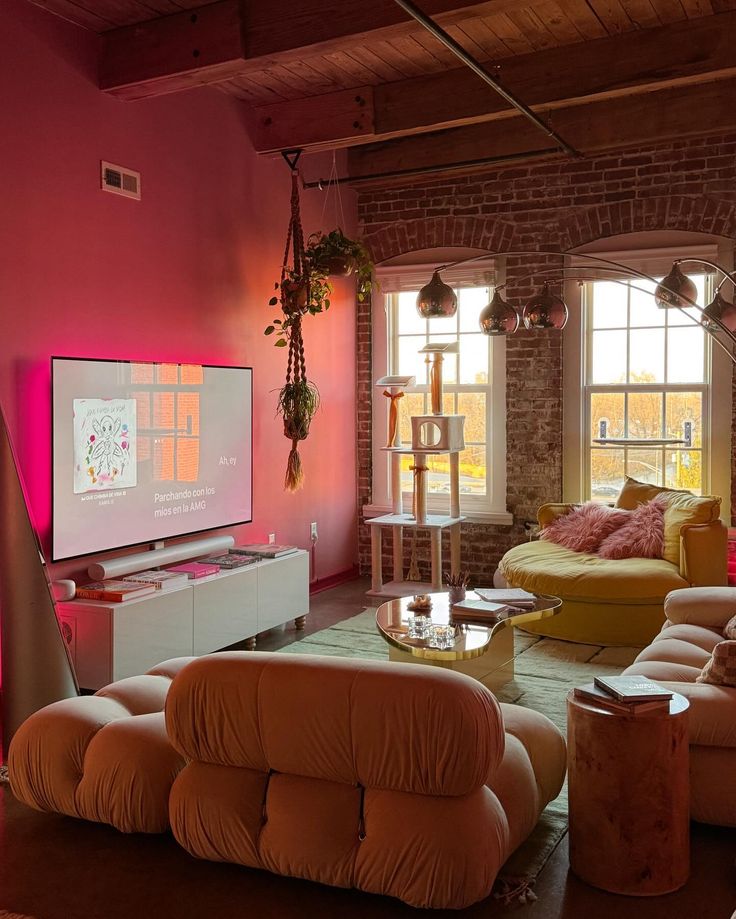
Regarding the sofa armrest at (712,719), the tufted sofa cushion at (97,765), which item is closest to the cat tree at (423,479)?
the sofa armrest at (712,719)

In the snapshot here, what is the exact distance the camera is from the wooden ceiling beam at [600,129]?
20.0 feet

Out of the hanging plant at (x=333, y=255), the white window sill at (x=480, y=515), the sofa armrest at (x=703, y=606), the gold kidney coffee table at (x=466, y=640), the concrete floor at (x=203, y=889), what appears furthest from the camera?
the white window sill at (x=480, y=515)

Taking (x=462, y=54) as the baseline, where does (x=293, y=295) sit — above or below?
below

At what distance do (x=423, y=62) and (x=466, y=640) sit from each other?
11.9ft

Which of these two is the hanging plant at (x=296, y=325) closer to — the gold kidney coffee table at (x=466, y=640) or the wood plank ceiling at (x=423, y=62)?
the wood plank ceiling at (x=423, y=62)

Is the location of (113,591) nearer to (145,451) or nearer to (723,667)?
(145,451)

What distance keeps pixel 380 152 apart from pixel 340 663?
565 centimetres

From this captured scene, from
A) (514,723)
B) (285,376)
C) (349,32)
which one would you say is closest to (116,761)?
(514,723)

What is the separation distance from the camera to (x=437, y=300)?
16.7 feet

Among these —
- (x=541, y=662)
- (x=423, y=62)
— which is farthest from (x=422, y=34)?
(x=541, y=662)

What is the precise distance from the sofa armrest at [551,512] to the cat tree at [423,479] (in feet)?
2.32

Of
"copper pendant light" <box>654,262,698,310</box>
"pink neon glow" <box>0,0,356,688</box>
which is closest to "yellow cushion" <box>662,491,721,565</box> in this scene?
"copper pendant light" <box>654,262,698,310</box>

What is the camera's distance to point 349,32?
173 inches

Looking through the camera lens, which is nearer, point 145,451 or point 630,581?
point 145,451
